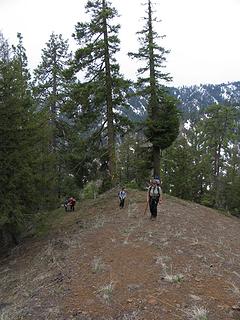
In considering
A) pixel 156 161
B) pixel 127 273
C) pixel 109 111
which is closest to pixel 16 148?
pixel 127 273

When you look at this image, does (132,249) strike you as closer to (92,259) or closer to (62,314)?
(92,259)

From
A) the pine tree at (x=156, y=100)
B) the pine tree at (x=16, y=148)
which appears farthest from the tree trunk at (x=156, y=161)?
the pine tree at (x=16, y=148)

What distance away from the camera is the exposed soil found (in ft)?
30.9

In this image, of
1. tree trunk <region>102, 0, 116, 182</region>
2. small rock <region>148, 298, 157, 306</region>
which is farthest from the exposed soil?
tree trunk <region>102, 0, 116, 182</region>

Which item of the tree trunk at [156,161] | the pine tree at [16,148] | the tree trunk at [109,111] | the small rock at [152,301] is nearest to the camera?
the small rock at [152,301]

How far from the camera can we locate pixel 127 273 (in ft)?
38.1

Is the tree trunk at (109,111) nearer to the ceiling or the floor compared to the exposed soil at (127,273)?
nearer to the ceiling

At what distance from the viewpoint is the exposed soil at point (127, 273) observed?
30.9 feet

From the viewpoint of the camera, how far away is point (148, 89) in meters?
28.5

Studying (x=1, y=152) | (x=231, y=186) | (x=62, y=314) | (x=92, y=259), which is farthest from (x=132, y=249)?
(x=231, y=186)

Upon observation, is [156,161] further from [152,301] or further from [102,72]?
[152,301]

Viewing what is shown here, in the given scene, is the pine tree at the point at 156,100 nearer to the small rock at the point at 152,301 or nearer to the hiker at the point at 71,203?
the hiker at the point at 71,203

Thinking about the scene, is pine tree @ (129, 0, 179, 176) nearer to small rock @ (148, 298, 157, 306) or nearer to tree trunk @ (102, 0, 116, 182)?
tree trunk @ (102, 0, 116, 182)

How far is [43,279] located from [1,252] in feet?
25.7
